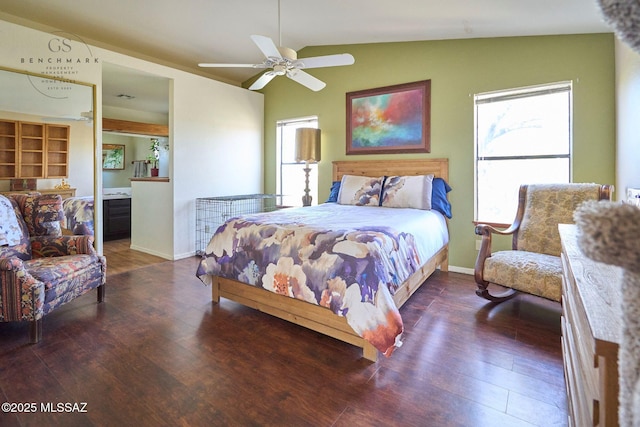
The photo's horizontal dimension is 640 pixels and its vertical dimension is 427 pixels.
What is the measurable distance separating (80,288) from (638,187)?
406 cm

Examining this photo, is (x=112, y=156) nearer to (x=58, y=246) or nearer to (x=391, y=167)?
(x=58, y=246)

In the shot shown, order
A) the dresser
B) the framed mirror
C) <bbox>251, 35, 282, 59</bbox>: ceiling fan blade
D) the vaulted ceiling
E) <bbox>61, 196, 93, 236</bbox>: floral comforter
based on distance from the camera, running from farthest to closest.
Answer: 1. the framed mirror
2. <bbox>61, 196, 93, 236</bbox>: floral comforter
3. the vaulted ceiling
4. <bbox>251, 35, 282, 59</bbox>: ceiling fan blade
5. the dresser

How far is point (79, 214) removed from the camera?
3.46 meters

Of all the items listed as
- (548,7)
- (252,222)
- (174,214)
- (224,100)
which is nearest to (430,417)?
(252,222)

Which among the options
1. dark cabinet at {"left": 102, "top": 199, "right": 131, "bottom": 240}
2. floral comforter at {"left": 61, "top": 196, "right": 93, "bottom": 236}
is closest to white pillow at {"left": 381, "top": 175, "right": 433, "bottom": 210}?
floral comforter at {"left": 61, "top": 196, "right": 93, "bottom": 236}

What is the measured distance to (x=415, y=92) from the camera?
400 centimetres

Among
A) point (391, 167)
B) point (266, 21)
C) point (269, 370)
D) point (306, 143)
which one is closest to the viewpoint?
point (269, 370)

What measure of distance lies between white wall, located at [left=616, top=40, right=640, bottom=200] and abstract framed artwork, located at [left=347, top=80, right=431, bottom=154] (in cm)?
171

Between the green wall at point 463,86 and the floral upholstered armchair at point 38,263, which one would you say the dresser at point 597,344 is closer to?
the green wall at point 463,86

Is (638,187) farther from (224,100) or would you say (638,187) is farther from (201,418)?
(224,100)

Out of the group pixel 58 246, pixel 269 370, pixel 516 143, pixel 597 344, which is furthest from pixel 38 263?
pixel 516 143

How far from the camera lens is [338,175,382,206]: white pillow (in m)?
3.88

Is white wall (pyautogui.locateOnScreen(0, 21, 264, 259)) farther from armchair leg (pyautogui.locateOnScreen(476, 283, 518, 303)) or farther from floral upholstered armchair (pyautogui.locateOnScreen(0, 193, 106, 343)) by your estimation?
armchair leg (pyautogui.locateOnScreen(476, 283, 518, 303))

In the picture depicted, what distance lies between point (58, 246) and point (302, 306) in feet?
7.12
